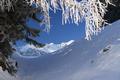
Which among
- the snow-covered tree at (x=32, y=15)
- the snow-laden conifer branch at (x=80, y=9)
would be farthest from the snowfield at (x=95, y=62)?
the snow-laden conifer branch at (x=80, y=9)

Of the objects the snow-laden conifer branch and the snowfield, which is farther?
the snowfield

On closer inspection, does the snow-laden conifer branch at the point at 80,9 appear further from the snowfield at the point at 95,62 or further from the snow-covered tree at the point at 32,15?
the snowfield at the point at 95,62

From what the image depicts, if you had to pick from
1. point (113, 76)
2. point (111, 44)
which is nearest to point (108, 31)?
point (111, 44)

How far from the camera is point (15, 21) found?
35.8 ft

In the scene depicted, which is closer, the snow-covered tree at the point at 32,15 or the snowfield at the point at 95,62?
the snow-covered tree at the point at 32,15

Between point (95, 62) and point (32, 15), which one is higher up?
point (32, 15)

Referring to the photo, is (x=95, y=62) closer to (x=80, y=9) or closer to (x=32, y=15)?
(x=32, y=15)

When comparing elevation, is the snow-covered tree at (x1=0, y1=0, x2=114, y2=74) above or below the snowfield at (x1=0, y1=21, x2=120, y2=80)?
above

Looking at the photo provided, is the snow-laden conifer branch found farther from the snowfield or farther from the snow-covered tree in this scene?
the snowfield

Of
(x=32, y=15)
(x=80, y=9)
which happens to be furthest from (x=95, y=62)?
(x=80, y=9)

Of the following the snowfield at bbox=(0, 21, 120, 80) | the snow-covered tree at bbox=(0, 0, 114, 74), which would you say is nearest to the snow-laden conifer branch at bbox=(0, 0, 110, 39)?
the snow-covered tree at bbox=(0, 0, 114, 74)

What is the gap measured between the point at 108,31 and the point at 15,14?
8.12 m

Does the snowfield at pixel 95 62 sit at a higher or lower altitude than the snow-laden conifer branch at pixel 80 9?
lower

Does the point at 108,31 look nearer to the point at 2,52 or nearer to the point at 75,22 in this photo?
the point at 2,52
